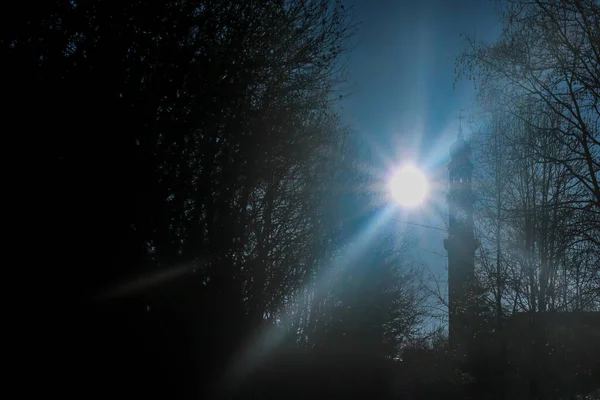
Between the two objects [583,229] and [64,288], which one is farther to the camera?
[583,229]

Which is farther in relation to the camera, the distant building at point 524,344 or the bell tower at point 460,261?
the bell tower at point 460,261

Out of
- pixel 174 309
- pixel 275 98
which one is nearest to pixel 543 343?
pixel 275 98

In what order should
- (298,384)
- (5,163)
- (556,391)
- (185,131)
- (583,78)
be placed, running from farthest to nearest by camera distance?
(556,391)
(298,384)
(583,78)
(185,131)
(5,163)

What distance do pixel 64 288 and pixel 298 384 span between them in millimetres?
5776

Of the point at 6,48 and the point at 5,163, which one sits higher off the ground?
the point at 6,48

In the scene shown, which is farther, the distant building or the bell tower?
the bell tower

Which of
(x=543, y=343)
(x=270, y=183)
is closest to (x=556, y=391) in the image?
(x=543, y=343)

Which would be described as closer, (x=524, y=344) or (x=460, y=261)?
(x=524, y=344)

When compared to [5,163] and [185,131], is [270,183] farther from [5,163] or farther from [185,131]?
[5,163]

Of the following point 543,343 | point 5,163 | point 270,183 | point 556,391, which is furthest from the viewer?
point 543,343

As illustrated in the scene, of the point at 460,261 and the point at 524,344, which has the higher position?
the point at 460,261

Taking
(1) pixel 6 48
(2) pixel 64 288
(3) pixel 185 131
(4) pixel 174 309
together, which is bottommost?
(2) pixel 64 288

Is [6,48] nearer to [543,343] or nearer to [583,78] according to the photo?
[583,78]

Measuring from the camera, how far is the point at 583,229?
10023 millimetres
